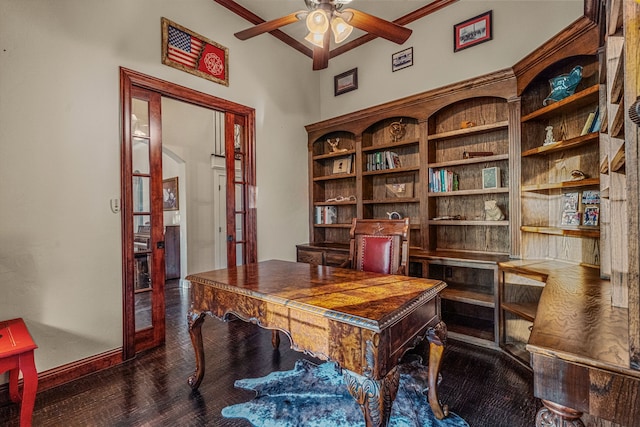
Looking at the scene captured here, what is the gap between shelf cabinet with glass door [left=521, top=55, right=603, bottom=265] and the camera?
7.65 feet

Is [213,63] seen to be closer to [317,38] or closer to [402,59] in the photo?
[317,38]

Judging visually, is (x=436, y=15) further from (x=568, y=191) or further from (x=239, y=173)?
(x=239, y=173)

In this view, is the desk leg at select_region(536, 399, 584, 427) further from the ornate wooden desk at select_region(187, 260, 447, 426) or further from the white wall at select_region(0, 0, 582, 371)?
the white wall at select_region(0, 0, 582, 371)

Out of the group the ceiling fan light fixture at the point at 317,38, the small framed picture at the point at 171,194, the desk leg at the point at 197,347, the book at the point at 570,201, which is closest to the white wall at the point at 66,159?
the desk leg at the point at 197,347

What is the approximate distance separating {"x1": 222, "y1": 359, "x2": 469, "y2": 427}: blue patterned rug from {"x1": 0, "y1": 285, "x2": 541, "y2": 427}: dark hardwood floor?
0.09m

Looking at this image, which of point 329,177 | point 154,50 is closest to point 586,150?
Result: point 329,177

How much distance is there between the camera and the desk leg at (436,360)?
1.71 metres

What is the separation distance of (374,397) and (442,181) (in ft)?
8.46

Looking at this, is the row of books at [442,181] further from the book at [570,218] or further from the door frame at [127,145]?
the door frame at [127,145]

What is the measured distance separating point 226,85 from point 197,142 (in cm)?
180

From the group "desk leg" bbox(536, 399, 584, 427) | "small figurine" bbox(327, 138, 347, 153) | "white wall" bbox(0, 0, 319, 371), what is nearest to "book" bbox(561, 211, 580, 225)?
"desk leg" bbox(536, 399, 584, 427)

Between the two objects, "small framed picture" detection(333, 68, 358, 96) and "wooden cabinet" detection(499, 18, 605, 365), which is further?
Result: "small framed picture" detection(333, 68, 358, 96)

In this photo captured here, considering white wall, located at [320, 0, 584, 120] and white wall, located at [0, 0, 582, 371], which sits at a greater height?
white wall, located at [320, 0, 584, 120]

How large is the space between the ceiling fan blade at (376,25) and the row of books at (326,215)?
251cm
